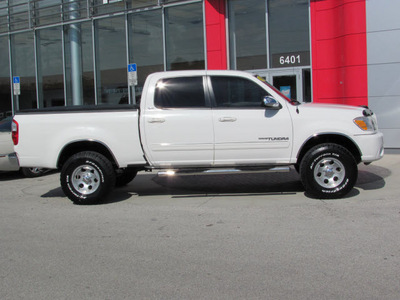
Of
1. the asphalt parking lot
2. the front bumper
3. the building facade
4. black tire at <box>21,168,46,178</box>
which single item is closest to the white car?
the front bumper

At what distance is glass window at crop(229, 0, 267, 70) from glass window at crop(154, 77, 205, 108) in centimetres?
790

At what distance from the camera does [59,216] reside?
657 centimetres

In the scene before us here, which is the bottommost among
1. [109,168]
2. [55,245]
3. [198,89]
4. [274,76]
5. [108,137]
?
[55,245]

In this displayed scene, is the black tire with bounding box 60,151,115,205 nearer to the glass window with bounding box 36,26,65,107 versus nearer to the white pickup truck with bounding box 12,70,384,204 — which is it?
the white pickup truck with bounding box 12,70,384,204

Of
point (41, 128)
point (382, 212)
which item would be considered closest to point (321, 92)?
A: point (382, 212)

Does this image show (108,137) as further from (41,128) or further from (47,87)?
(47,87)

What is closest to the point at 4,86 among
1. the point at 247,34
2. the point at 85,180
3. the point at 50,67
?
the point at 50,67

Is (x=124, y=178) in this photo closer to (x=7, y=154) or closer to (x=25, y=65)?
(x=7, y=154)

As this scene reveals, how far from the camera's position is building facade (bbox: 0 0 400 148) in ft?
40.1

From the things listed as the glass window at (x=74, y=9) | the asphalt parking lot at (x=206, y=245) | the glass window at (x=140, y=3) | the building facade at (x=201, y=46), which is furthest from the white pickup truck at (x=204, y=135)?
the glass window at (x=74, y=9)

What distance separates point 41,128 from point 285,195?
4.26 metres

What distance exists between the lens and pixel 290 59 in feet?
45.8

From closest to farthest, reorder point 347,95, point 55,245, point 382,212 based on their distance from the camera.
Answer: point 55,245, point 382,212, point 347,95

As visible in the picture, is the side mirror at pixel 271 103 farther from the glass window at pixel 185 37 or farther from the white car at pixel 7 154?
the glass window at pixel 185 37
